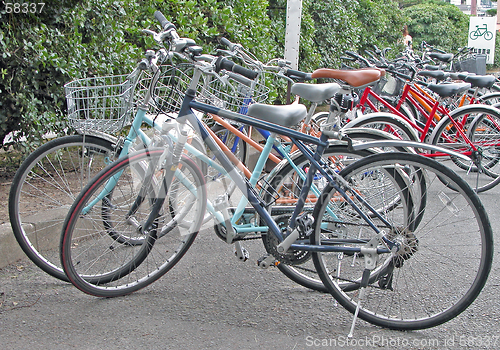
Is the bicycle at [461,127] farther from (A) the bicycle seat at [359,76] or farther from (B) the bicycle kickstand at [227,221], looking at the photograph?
(B) the bicycle kickstand at [227,221]

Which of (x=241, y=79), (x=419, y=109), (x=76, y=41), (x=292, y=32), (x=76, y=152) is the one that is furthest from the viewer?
(x=419, y=109)

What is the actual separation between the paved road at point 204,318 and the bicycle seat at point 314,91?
47.3 inches

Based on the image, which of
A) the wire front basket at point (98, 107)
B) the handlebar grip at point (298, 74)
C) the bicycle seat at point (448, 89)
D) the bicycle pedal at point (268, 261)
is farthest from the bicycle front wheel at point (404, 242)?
the bicycle seat at point (448, 89)

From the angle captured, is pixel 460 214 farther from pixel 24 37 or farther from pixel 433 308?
pixel 24 37

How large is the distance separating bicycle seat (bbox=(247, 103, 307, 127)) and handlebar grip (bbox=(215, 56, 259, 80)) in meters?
0.17

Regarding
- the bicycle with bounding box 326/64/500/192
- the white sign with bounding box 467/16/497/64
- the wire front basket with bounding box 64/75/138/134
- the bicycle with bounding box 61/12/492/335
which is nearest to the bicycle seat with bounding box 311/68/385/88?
the bicycle with bounding box 61/12/492/335

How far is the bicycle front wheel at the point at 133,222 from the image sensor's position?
279 centimetres

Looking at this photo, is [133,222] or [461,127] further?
[461,127]

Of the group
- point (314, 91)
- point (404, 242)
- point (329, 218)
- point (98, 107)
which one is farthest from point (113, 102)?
point (404, 242)

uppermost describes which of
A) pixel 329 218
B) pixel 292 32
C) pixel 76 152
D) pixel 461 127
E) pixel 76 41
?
pixel 292 32

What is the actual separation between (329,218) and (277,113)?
675 mm

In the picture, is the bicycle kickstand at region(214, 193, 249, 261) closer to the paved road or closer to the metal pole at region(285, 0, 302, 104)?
the paved road

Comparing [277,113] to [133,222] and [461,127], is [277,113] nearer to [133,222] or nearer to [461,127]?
[133,222]

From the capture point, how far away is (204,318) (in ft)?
9.21
